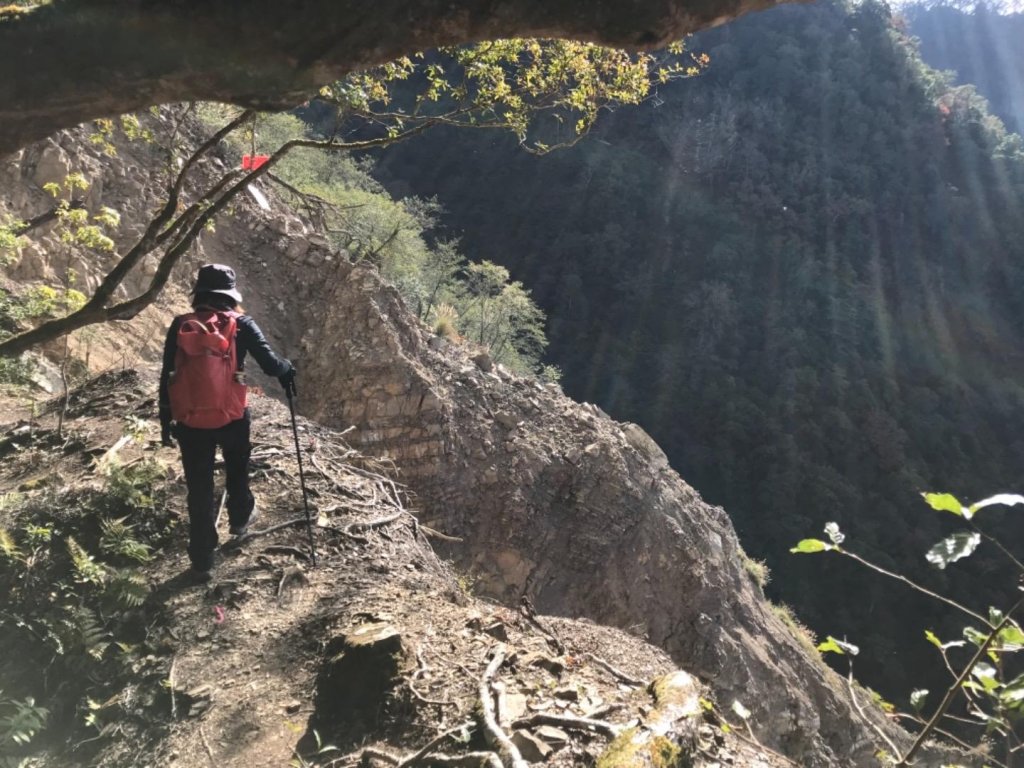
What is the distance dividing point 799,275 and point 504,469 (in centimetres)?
4817

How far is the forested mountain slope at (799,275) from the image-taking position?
4084 centimetres

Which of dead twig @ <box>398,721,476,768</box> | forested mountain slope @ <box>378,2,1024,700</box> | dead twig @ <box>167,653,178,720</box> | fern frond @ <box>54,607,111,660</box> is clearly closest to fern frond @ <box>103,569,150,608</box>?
fern frond @ <box>54,607,111,660</box>

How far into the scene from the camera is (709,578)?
10.8 meters

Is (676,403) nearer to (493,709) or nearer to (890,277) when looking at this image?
(890,277)

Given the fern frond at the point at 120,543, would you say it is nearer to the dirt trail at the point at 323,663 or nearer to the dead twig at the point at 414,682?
the dirt trail at the point at 323,663

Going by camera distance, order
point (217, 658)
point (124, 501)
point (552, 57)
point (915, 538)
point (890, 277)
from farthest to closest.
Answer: point (890, 277) → point (915, 538) → point (552, 57) → point (124, 501) → point (217, 658)

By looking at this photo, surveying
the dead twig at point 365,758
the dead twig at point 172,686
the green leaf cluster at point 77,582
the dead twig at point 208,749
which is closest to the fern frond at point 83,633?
the green leaf cluster at point 77,582

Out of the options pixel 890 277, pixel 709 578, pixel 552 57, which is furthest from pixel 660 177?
pixel 552 57

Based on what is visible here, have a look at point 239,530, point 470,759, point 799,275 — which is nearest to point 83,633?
point 239,530

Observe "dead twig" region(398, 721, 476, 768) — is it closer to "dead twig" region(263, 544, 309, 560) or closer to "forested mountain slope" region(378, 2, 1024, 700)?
"dead twig" region(263, 544, 309, 560)

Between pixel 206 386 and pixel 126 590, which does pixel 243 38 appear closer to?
pixel 206 386

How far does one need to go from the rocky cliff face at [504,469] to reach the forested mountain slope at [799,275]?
88.3 ft

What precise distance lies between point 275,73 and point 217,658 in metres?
2.33

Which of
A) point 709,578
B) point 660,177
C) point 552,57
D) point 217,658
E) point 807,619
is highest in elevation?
point 660,177
